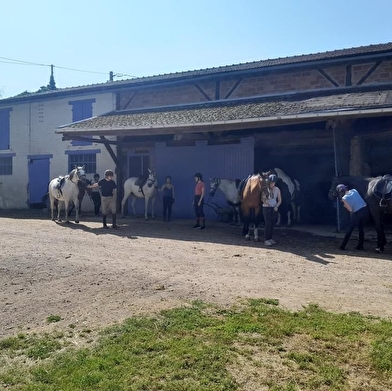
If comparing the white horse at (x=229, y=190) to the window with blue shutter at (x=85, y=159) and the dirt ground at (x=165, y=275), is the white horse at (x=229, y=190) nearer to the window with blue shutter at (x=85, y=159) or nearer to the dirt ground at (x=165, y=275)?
the dirt ground at (x=165, y=275)

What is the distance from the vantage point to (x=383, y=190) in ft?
31.2

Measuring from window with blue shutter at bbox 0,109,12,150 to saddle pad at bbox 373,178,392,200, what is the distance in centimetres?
1793

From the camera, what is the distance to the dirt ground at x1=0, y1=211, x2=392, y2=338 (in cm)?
543

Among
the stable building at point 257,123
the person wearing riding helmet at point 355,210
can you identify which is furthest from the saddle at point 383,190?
the stable building at point 257,123

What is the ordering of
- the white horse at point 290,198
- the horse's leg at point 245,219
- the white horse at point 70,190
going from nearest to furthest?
the horse's leg at point 245,219, the white horse at point 290,198, the white horse at point 70,190

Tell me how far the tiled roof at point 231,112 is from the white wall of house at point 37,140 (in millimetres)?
3573

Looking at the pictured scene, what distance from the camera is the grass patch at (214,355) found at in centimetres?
351

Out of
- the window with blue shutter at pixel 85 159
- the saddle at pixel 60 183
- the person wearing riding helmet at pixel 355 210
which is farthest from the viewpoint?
the window with blue shutter at pixel 85 159

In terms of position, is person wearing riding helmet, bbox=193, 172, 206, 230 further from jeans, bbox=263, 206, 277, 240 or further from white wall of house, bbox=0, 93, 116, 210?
white wall of house, bbox=0, 93, 116, 210

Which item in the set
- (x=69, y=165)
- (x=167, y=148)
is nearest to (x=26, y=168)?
(x=69, y=165)

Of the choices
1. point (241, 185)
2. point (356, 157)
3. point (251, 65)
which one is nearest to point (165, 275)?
point (241, 185)

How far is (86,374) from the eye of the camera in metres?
3.63

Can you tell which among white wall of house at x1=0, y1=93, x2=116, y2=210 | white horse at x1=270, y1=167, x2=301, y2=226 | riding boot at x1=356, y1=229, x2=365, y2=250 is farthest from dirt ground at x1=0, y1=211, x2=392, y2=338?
white wall of house at x1=0, y1=93, x2=116, y2=210

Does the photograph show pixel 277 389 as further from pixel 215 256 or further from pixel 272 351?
pixel 215 256
